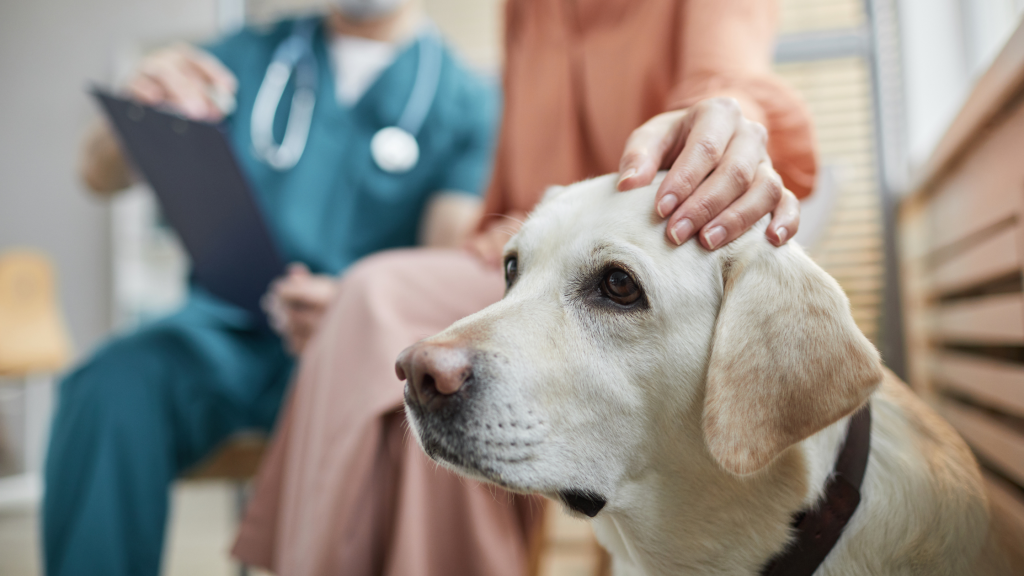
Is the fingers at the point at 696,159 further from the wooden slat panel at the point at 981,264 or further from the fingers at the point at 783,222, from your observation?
the wooden slat panel at the point at 981,264

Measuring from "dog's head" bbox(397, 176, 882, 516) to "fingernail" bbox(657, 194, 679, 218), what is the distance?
0.10 ft

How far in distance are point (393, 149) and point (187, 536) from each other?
2.18 metres

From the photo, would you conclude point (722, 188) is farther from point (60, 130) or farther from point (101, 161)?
point (60, 130)

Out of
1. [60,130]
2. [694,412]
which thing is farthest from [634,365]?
[60,130]

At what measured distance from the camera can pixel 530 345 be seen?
67 centimetres

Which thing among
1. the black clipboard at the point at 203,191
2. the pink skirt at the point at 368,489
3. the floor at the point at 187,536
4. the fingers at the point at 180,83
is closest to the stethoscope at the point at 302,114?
the fingers at the point at 180,83

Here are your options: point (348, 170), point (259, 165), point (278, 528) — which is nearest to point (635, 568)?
point (278, 528)

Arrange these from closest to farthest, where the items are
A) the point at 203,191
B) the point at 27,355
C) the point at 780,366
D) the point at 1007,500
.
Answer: the point at 780,366
the point at 1007,500
the point at 203,191
the point at 27,355

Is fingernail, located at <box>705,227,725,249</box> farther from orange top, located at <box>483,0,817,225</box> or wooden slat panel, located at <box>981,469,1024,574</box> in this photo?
wooden slat panel, located at <box>981,469,1024,574</box>

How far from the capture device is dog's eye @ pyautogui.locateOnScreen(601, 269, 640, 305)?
→ 2.28 feet

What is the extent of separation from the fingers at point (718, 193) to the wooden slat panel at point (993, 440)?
52 centimetres

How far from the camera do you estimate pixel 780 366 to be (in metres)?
0.61

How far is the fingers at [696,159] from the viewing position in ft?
2.11

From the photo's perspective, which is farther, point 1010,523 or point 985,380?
point 985,380
